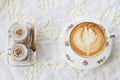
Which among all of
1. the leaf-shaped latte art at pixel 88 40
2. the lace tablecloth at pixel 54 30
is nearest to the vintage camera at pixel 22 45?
the lace tablecloth at pixel 54 30

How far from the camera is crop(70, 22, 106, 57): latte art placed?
105 centimetres

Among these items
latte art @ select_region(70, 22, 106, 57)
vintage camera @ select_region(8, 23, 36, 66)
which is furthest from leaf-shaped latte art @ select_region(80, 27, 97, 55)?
vintage camera @ select_region(8, 23, 36, 66)

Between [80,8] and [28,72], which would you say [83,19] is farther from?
[28,72]

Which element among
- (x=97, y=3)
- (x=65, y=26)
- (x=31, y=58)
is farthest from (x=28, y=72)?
(x=97, y=3)

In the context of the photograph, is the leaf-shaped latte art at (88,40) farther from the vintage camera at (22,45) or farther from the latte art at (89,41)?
the vintage camera at (22,45)

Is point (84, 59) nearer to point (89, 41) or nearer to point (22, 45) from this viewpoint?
point (89, 41)

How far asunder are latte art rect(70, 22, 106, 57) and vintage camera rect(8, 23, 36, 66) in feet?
0.37

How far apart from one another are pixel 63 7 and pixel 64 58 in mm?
146

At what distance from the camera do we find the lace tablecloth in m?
1.07

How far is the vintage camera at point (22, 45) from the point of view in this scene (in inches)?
41.1

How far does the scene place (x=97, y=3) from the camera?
1.08m

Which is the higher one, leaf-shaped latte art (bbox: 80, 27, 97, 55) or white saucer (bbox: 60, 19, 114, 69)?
leaf-shaped latte art (bbox: 80, 27, 97, 55)

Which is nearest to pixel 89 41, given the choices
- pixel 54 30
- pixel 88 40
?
pixel 88 40

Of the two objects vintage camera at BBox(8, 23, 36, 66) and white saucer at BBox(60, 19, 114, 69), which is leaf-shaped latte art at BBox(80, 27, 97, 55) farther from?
vintage camera at BBox(8, 23, 36, 66)
